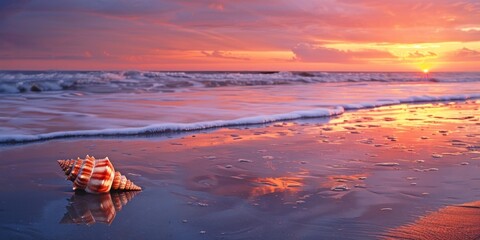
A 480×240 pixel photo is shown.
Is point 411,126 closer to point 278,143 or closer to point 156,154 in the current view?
point 278,143

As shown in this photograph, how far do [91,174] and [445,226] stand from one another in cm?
242

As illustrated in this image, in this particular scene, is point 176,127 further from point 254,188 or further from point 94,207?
point 94,207

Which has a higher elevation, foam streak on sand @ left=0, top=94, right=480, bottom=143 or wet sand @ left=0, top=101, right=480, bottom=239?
foam streak on sand @ left=0, top=94, right=480, bottom=143

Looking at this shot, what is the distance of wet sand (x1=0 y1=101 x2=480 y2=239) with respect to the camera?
2.93 metres

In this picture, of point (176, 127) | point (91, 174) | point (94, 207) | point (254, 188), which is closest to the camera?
point (94, 207)

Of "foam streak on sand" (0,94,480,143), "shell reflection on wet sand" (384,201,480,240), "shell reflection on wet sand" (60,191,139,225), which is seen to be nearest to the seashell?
"shell reflection on wet sand" (60,191,139,225)

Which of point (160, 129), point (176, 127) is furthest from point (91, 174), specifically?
point (176, 127)

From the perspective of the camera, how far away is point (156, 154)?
17.5 ft

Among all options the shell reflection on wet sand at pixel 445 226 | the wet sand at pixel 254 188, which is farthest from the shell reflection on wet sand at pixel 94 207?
the shell reflection on wet sand at pixel 445 226

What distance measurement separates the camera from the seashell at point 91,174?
140 inches

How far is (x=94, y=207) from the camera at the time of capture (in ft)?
10.9

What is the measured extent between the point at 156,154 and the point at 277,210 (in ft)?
7.83


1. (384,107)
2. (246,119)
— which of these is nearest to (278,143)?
(246,119)

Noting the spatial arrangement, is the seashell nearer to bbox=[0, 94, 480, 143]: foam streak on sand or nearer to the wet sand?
the wet sand
